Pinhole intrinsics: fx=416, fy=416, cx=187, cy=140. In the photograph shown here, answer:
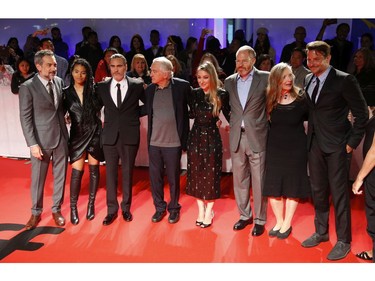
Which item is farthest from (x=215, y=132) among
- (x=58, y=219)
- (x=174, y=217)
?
(x=58, y=219)

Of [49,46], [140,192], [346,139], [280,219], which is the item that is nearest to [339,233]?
[280,219]

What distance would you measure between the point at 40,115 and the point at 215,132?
1.78 m

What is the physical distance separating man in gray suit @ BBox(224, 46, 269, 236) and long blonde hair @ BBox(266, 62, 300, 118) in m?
0.11

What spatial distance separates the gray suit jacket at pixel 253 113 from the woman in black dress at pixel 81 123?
144cm

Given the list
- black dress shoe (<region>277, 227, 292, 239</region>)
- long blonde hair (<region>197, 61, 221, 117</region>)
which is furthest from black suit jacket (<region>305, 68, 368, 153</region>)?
black dress shoe (<region>277, 227, 292, 239</region>)

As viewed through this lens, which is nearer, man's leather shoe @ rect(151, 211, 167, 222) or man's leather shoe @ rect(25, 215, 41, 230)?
man's leather shoe @ rect(25, 215, 41, 230)

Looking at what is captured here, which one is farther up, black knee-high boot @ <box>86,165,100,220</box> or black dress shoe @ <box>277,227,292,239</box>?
black knee-high boot @ <box>86,165,100,220</box>

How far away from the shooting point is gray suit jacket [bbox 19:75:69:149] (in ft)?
13.5

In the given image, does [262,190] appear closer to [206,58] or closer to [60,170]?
[60,170]

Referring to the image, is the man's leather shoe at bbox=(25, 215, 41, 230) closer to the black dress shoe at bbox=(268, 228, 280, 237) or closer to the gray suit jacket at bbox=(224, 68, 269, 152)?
the gray suit jacket at bbox=(224, 68, 269, 152)

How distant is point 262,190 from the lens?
4148mm

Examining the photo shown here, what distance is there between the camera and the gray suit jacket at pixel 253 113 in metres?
3.97

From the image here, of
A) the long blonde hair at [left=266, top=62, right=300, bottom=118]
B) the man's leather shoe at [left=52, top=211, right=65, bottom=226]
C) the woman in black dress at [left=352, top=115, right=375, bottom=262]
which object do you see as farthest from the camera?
the man's leather shoe at [left=52, top=211, right=65, bottom=226]

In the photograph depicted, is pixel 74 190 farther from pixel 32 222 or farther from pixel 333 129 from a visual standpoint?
pixel 333 129
